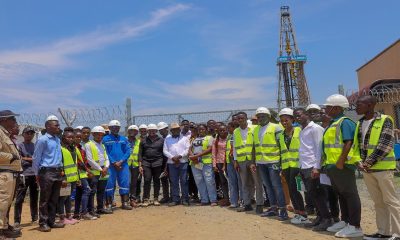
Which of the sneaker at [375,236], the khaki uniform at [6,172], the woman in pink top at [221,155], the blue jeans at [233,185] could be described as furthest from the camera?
the woman in pink top at [221,155]

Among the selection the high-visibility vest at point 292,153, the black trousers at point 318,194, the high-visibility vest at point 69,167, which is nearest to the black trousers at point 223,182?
the high-visibility vest at point 292,153

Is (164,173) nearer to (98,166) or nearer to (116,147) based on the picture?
(116,147)

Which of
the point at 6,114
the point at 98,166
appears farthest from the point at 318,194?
the point at 6,114

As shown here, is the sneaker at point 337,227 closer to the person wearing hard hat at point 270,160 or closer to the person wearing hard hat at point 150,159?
the person wearing hard hat at point 270,160

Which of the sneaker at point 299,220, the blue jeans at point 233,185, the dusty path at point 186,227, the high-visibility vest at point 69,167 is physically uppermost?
the high-visibility vest at point 69,167

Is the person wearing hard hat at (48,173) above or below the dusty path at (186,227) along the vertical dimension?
A: above

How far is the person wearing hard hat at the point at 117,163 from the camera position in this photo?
9.15 meters

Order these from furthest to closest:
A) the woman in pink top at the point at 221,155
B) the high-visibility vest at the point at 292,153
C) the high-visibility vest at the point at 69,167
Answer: the woman in pink top at the point at 221,155 < the high-visibility vest at the point at 69,167 < the high-visibility vest at the point at 292,153

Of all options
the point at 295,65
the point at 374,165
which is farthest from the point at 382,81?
the point at 295,65

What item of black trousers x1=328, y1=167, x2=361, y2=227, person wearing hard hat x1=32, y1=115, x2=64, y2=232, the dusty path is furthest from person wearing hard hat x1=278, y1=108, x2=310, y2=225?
person wearing hard hat x1=32, y1=115, x2=64, y2=232

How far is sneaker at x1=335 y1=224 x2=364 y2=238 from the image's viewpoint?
5.91 meters

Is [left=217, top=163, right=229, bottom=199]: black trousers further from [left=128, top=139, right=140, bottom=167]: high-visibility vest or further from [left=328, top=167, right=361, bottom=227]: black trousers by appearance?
[left=328, top=167, right=361, bottom=227]: black trousers

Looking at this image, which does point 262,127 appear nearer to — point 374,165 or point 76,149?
point 374,165

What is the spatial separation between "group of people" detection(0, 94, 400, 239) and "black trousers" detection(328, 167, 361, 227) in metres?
0.01
